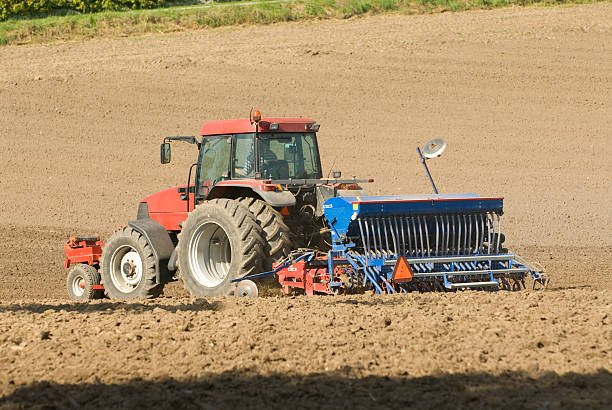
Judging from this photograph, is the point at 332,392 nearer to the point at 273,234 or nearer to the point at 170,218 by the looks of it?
the point at 273,234

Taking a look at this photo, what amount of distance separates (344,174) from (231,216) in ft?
38.2

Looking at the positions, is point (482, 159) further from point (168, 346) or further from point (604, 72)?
point (168, 346)

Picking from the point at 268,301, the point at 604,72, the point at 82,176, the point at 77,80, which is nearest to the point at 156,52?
the point at 77,80

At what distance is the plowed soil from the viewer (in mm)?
5168

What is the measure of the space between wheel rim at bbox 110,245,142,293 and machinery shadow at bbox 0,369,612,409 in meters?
5.49

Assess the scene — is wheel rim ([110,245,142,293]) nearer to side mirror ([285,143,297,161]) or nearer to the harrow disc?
the harrow disc

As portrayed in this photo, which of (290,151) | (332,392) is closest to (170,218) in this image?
(290,151)

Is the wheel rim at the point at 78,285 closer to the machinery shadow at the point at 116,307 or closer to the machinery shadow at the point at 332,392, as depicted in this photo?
the machinery shadow at the point at 116,307

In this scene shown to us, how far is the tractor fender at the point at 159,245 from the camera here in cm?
1007

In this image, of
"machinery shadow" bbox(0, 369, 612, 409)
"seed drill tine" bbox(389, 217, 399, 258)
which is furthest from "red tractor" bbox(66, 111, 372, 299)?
"machinery shadow" bbox(0, 369, 612, 409)

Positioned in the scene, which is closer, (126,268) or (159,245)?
(159,245)

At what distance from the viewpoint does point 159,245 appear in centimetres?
1015

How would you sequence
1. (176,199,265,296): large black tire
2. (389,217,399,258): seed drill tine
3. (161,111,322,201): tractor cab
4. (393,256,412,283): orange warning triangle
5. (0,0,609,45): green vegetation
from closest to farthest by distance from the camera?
(393,256,412,283): orange warning triangle, (176,199,265,296): large black tire, (389,217,399,258): seed drill tine, (161,111,322,201): tractor cab, (0,0,609,45): green vegetation

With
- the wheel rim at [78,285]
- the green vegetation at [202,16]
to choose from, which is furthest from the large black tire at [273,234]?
the green vegetation at [202,16]
